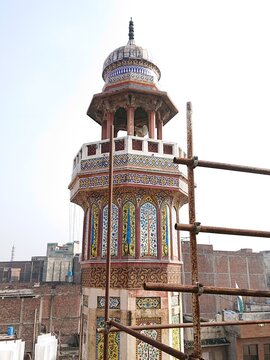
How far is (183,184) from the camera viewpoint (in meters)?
7.20

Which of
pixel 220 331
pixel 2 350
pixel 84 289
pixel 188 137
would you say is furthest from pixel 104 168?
pixel 220 331

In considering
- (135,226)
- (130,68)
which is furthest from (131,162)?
(130,68)

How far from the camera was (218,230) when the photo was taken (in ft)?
9.38

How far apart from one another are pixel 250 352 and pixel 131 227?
16325 millimetres

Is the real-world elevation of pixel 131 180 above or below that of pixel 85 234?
above

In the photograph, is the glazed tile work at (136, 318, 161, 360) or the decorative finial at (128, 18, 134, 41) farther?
the decorative finial at (128, 18, 134, 41)

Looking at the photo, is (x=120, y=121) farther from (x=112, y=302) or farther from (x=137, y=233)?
(x=112, y=302)

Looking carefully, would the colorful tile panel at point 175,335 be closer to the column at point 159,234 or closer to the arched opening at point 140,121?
the column at point 159,234

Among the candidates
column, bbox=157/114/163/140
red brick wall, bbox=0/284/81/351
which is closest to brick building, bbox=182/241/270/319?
red brick wall, bbox=0/284/81/351

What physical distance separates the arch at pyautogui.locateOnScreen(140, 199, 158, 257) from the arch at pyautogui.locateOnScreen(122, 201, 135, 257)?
0.20 meters

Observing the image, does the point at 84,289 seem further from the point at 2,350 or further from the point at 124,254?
the point at 2,350

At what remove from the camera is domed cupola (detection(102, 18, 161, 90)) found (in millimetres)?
7977

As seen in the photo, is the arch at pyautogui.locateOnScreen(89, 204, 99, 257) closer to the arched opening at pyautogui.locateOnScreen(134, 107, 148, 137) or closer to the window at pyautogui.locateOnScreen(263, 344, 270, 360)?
the arched opening at pyautogui.locateOnScreen(134, 107, 148, 137)

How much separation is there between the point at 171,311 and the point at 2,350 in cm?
1174
